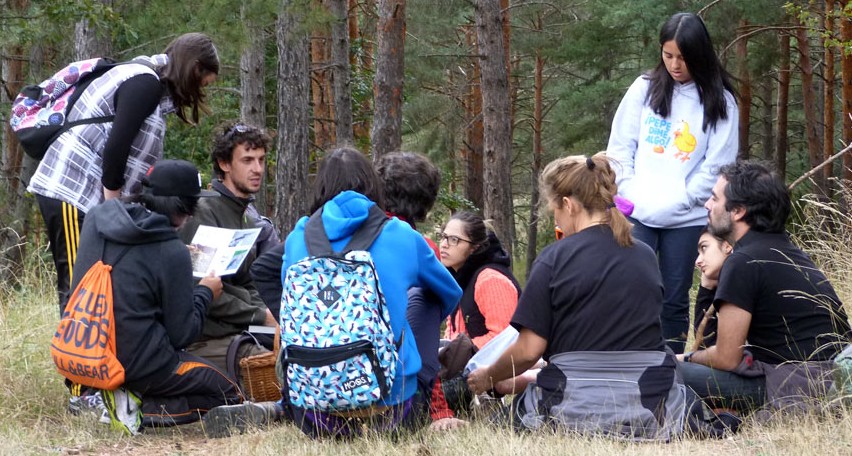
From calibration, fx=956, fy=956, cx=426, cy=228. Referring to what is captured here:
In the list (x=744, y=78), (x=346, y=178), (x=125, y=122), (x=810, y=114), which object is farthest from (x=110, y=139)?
(x=744, y=78)

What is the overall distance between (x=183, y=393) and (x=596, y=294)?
2.09 meters

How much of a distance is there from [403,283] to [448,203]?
1147 centimetres

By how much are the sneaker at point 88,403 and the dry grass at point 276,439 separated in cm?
5

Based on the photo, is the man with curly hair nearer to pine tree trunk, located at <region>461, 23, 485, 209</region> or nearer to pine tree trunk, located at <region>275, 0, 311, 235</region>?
pine tree trunk, located at <region>275, 0, 311, 235</region>

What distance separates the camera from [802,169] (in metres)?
19.3

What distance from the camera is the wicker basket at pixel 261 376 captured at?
Result: 477cm

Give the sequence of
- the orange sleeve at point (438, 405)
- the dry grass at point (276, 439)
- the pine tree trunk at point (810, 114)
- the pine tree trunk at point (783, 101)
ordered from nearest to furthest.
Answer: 1. the dry grass at point (276, 439)
2. the orange sleeve at point (438, 405)
3. the pine tree trunk at point (810, 114)
4. the pine tree trunk at point (783, 101)

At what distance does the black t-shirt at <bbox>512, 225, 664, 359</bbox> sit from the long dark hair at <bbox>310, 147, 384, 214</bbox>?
0.77 m

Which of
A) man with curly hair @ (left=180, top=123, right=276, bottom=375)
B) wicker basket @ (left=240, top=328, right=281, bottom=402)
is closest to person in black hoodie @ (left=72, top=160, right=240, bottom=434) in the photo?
wicker basket @ (left=240, top=328, right=281, bottom=402)

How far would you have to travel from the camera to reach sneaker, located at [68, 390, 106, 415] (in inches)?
184

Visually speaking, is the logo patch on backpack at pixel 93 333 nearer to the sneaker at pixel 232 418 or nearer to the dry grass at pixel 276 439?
the dry grass at pixel 276 439

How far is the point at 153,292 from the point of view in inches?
174

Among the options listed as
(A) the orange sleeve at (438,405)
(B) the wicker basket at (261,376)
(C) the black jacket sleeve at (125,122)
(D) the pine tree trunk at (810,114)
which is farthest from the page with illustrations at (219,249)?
(D) the pine tree trunk at (810,114)

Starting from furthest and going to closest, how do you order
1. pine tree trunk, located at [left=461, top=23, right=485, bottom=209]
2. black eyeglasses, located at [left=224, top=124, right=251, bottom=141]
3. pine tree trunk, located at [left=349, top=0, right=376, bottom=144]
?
pine tree trunk, located at [left=461, top=23, right=485, bottom=209], pine tree trunk, located at [left=349, top=0, right=376, bottom=144], black eyeglasses, located at [left=224, top=124, right=251, bottom=141]
